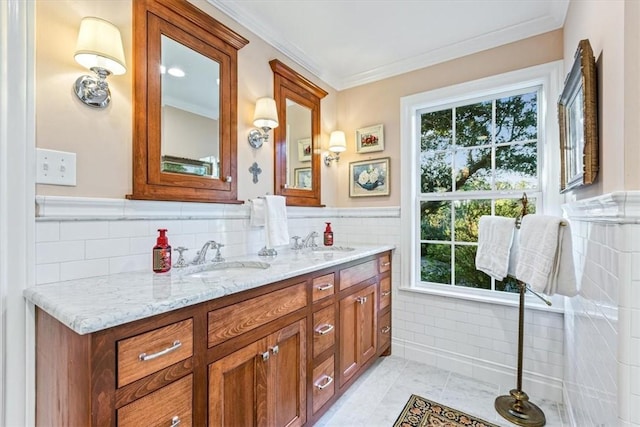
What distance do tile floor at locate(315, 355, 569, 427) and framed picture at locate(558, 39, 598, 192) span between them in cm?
139

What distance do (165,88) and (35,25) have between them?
496 mm

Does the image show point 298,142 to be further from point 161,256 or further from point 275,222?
point 161,256

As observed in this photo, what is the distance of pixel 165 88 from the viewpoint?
1.54 m

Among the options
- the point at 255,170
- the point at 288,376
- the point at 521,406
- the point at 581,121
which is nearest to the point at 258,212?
the point at 255,170

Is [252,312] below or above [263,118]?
below

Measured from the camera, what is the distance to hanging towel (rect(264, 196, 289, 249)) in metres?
1.94

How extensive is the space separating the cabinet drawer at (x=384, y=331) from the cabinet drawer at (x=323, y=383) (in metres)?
0.69

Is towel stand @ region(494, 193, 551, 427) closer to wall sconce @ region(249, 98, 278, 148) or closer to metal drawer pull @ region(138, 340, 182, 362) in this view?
wall sconce @ region(249, 98, 278, 148)

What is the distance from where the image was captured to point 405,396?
1998mm

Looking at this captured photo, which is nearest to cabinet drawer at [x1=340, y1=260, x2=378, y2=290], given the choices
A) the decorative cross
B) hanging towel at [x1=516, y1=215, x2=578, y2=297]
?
the decorative cross

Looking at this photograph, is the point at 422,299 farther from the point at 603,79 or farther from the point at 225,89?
the point at 225,89

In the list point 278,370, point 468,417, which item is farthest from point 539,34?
point 278,370

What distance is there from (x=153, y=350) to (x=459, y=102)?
255 cm

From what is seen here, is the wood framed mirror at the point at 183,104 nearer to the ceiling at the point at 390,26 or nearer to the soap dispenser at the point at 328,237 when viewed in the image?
the ceiling at the point at 390,26
